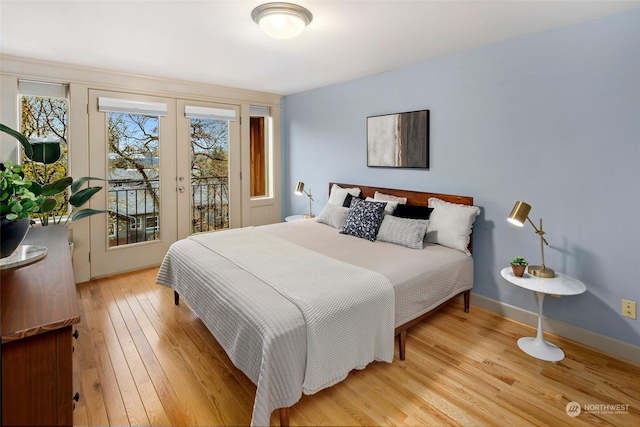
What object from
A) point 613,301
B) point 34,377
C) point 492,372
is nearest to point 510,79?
point 613,301

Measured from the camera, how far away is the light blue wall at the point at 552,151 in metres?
2.31

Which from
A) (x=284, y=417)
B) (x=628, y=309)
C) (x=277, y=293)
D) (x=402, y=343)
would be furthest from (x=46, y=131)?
(x=628, y=309)

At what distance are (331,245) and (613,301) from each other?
2078mm

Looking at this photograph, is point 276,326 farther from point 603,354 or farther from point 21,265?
point 603,354

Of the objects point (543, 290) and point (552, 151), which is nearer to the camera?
point (543, 290)

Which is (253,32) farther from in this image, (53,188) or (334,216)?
(53,188)

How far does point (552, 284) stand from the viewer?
233cm

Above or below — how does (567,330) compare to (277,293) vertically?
below

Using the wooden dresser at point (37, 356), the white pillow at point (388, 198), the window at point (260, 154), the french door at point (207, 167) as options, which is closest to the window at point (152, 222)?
the french door at point (207, 167)

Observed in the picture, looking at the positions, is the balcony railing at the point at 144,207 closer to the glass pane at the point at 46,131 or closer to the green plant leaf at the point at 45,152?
the glass pane at the point at 46,131

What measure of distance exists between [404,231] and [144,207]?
3129 mm

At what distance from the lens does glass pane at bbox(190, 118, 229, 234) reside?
4.51 meters

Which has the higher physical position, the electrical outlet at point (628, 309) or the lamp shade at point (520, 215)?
the lamp shade at point (520, 215)

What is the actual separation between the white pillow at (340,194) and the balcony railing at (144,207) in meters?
1.63
